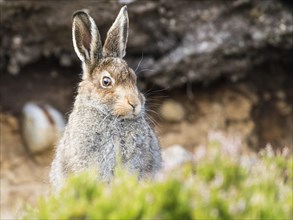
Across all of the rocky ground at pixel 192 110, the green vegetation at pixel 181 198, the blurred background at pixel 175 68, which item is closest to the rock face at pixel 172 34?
the blurred background at pixel 175 68

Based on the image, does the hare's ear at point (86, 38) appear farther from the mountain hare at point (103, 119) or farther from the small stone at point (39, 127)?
the small stone at point (39, 127)

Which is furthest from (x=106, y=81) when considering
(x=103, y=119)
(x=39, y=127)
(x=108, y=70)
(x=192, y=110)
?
(x=192, y=110)

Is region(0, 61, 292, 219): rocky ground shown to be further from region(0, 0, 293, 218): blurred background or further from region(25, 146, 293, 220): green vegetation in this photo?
region(25, 146, 293, 220): green vegetation

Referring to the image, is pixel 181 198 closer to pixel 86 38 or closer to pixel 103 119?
pixel 103 119

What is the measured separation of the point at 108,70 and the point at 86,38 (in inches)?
15.8

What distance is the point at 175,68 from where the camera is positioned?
959cm

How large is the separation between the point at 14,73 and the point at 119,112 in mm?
3846

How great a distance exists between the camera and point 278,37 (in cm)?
944

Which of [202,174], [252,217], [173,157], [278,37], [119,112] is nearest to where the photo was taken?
[252,217]

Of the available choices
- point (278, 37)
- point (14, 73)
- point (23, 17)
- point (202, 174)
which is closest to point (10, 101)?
point (14, 73)

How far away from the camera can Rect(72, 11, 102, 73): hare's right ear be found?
257 inches

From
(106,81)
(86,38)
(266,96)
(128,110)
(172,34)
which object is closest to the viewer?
(128,110)

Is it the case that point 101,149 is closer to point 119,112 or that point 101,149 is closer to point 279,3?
point 119,112

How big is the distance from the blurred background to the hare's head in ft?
7.27
